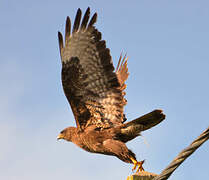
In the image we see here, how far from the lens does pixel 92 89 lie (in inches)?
243

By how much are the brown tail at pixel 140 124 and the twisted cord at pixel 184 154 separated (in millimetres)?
3214

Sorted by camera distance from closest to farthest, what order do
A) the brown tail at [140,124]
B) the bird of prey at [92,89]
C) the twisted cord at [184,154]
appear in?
the twisted cord at [184,154] → the brown tail at [140,124] → the bird of prey at [92,89]

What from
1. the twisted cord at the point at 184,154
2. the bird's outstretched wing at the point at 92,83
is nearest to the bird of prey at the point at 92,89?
the bird's outstretched wing at the point at 92,83

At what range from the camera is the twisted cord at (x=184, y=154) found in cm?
214

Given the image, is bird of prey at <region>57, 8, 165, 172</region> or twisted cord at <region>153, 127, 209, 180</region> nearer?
twisted cord at <region>153, 127, 209, 180</region>

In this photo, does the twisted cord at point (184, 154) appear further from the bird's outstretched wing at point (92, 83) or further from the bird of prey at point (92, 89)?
the bird's outstretched wing at point (92, 83)

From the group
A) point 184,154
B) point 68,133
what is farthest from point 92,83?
point 184,154

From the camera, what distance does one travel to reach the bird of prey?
6055mm

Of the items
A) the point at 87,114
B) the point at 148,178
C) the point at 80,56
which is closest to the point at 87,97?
the point at 87,114

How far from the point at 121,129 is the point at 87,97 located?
2.58 ft

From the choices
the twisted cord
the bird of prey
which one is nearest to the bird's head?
the bird of prey

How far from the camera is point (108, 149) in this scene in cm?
584

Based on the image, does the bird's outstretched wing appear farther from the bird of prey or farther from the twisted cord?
the twisted cord

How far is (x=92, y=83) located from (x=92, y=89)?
0.10 m
